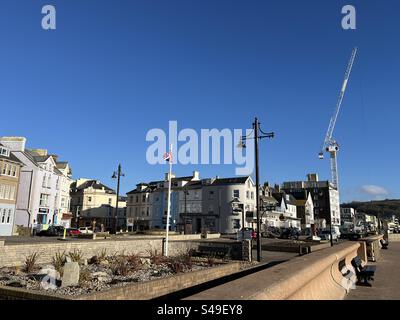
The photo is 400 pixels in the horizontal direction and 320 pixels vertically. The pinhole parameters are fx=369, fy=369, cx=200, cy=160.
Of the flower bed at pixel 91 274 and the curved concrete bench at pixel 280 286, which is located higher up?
the curved concrete bench at pixel 280 286

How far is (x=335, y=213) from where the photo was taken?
141000 mm

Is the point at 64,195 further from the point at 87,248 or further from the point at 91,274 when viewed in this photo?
the point at 91,274

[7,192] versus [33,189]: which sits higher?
[33,189]

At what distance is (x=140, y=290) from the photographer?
916 cm

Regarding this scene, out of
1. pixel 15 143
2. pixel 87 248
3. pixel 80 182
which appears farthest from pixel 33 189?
pixel 87 248

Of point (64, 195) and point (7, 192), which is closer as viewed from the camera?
point (7, 192)

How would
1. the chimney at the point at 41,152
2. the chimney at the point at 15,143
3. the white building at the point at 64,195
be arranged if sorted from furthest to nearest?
1. the chimney at the point at 41,152
2. the white building at the point at 64,195
3. the chimney at the point at 15,143

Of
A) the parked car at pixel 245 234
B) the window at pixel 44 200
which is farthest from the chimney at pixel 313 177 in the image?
the parked car at pixel 245 234

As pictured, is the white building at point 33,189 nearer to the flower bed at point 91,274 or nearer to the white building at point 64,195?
the white building at point 64,195

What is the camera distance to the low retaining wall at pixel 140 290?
24.0 feet

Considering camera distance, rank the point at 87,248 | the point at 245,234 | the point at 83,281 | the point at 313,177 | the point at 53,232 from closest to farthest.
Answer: the point at 83,281
the point at 87,248
the point at 245,234
the point at 53,232
the point at 313,177

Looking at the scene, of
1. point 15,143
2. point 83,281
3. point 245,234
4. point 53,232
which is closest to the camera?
point 83,281

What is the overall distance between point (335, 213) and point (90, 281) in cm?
14150

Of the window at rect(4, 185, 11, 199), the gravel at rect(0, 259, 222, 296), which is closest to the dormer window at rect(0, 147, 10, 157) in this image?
the window at rect(4, 185, 11, 199)
